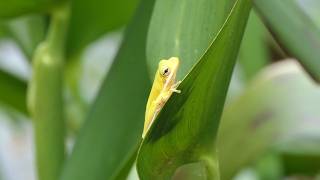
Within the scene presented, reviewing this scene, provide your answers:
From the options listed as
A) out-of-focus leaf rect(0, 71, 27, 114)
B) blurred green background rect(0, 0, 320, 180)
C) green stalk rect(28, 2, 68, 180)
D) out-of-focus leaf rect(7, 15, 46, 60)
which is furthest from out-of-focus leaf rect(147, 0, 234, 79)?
out-of-focus leaf rect(0, 71, 27, 114)

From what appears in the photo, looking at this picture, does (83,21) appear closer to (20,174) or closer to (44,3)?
(44,3)

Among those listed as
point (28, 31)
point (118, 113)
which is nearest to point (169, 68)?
point (118, 113)

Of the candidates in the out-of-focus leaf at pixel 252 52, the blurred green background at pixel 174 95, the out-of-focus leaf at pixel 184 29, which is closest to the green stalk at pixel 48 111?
the blurred green background at pixel 174 95

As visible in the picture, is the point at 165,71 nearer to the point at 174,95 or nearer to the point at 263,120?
the point at 174,95

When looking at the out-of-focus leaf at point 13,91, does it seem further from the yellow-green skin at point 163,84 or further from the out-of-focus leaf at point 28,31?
the yellow-green skin at point 163,84

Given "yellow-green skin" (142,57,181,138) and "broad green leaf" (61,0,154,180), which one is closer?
"yellow-green skin" (142,57,181,138)

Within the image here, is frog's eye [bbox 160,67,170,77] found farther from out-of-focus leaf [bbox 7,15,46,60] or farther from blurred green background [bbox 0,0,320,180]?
out-of-focus leaf [bbox 7,15,46,60]
